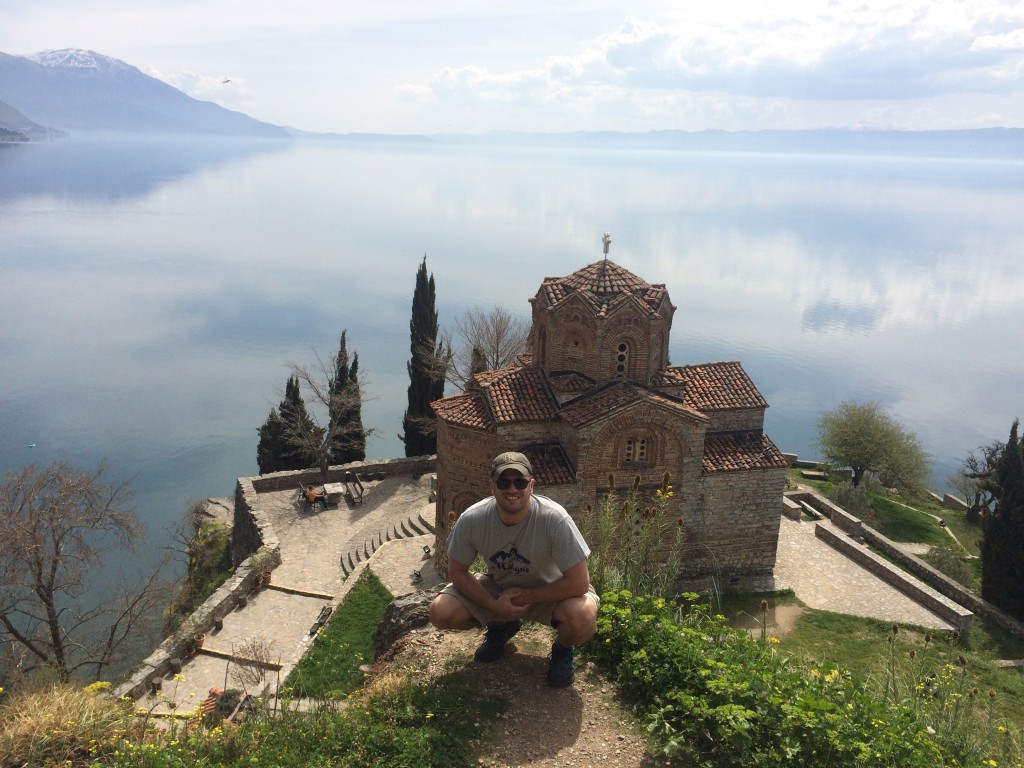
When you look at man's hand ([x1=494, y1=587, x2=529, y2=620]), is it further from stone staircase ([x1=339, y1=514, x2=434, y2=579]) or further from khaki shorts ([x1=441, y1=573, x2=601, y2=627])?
stone staircase ([x1=339, y1=514, x2=434, y2=579])

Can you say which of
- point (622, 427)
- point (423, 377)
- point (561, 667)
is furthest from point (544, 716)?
point (423, 377)

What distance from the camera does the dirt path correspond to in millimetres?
5738

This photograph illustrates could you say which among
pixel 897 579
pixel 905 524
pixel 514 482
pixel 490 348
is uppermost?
pixel 514 482

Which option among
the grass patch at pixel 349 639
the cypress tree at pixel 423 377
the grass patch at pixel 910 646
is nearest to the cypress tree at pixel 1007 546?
Answer: the grass patch at pixel 910 646

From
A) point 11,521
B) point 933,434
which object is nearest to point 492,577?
point 11,521

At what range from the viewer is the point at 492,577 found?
646cm

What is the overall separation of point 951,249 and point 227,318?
489 ft

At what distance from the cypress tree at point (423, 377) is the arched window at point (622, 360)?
39.3 feet

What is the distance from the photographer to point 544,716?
6.14 m

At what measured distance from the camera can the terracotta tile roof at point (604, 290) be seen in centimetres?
1694

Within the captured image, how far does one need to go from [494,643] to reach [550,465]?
31.2ft

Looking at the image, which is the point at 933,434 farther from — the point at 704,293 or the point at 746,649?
the point at 746,649

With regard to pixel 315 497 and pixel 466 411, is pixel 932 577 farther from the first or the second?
pixel 315 497

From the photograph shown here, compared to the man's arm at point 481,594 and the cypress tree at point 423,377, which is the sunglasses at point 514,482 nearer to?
the man's arm at point 481,594
